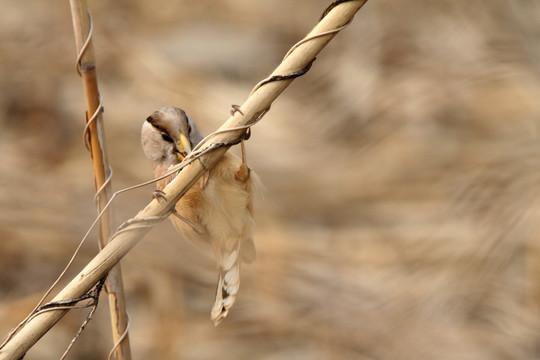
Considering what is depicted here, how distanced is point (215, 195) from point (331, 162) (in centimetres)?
75

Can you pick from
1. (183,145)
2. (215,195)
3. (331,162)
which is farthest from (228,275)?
(331,162)

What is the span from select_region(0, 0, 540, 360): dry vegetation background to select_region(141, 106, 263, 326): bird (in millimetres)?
629

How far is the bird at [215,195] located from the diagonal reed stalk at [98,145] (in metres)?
0.16

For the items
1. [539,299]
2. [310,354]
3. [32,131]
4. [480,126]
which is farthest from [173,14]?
[539,299]

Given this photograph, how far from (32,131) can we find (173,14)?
52 cm

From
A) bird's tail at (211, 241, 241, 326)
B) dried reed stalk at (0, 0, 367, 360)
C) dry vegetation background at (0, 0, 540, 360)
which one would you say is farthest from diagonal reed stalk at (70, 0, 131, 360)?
dry vegetation background at (0, 0, 540, 360)

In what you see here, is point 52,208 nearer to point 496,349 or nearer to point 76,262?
point 76,262

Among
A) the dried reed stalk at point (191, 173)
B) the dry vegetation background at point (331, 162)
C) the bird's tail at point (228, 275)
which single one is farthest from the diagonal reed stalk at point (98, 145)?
the dry vegetation background at point (331, 162)

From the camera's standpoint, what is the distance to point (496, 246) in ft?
6.11

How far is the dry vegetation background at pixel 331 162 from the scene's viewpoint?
185 centimetres

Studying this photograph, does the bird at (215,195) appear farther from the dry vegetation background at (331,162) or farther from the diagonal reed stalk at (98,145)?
the dry vegetation background at (331,162)

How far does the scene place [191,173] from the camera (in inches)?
35.8

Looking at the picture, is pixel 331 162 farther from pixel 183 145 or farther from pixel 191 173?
pixel 191 173

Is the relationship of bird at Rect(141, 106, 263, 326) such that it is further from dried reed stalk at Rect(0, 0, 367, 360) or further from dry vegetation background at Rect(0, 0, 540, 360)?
dry vegetation background at Rect(0, 0, 540, 360)
